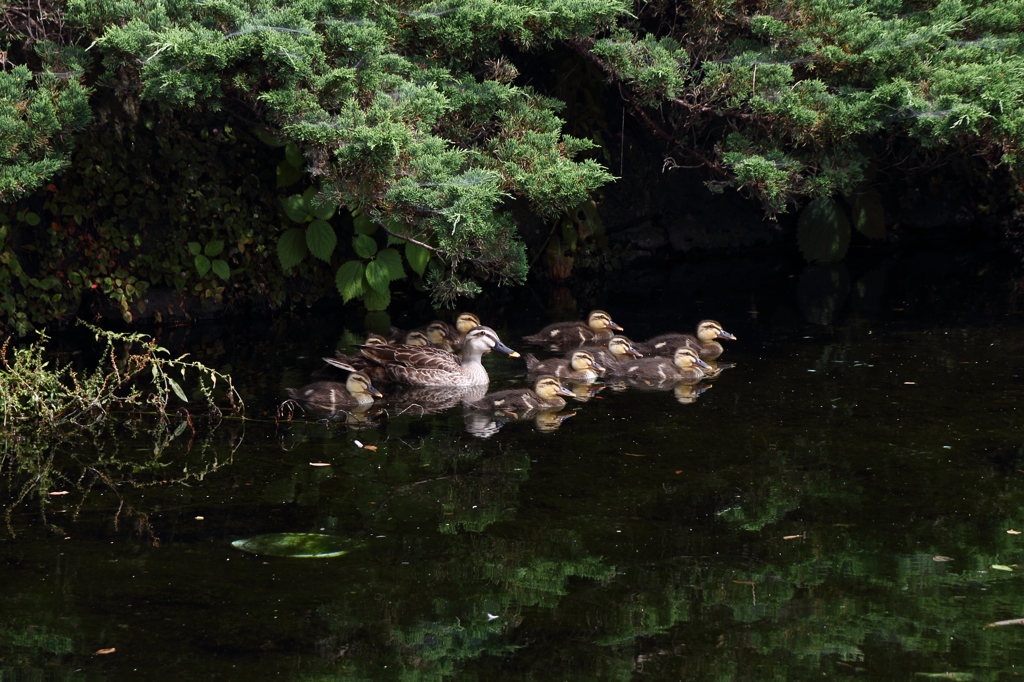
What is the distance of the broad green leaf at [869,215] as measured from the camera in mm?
14656

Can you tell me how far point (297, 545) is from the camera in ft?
17.6

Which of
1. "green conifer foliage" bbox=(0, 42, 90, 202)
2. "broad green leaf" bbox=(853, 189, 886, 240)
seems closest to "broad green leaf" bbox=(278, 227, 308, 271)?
"green conifer foliage" bbox=(0, 42, 90, 202)

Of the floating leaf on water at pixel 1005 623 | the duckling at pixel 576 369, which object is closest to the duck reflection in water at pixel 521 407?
the duckling at pixel 576 369

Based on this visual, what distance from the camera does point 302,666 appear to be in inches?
166

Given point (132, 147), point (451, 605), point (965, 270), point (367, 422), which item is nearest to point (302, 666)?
point (451, 605)

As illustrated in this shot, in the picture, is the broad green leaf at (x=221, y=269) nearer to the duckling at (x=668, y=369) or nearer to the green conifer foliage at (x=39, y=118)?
the green conifer foliage at (x=39, y=118)

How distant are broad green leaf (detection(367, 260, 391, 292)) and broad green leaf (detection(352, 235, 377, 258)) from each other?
0.11 metres

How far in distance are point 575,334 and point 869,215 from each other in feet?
21.3

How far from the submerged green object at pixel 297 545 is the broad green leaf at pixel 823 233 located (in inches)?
394

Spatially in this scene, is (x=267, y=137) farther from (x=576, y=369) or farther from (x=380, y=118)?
(x=576, y=369)

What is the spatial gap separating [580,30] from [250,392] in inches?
164

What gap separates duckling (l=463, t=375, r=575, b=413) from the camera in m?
7.90

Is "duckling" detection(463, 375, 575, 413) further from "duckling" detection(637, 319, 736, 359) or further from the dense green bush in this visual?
"duckling" detection(637, 319, 736, 359)

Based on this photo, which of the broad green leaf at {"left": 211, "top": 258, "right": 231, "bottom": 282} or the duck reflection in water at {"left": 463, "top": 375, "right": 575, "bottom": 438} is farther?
the broad green leaf at {"left": 211, "top": 258, "right": 231, "bottom": 282}
